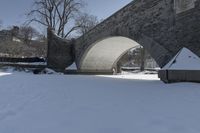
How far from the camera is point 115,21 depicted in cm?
1405

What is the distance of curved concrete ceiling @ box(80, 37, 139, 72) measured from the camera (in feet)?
58.3

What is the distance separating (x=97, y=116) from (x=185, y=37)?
234 inches

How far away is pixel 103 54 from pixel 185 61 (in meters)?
12.5

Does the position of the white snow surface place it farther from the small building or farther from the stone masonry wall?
the stone masonry wall

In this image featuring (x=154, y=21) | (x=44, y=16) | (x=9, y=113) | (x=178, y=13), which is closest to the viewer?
(x=9, y=113)

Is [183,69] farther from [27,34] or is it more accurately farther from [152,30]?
[27,34]

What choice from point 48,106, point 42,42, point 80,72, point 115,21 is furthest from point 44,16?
point 48,106

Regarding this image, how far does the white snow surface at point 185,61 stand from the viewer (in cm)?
778

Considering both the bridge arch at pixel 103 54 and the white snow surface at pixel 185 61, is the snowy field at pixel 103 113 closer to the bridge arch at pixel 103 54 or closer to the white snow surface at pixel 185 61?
the white snow surface at pixel 185 61

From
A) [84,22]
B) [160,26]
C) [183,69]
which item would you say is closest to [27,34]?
[84,22]

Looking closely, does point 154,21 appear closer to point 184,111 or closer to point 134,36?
point 134,36

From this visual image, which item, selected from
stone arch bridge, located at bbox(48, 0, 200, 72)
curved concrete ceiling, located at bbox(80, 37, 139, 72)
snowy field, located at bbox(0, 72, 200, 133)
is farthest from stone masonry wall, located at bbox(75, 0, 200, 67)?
curved concrete ceiling, located at bbox(80, 37, 139, 72)

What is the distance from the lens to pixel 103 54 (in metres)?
20.4

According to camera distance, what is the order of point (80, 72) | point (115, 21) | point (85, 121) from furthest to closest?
1. point (80, 72)
2. point (115, 21)
3. point (85, 121)
